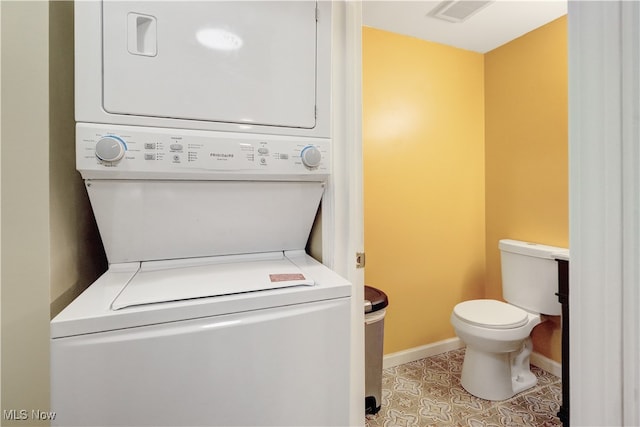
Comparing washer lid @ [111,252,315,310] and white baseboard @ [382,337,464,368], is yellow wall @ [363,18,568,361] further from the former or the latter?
washer lid @ [111,252,315,310]

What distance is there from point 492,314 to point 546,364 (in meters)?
0.80

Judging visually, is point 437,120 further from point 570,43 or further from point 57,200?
point 57,200

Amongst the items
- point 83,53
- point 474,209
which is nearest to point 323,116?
point 83,53

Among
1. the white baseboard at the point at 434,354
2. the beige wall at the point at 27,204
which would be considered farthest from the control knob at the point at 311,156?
the white baseboard at the point at 434,354

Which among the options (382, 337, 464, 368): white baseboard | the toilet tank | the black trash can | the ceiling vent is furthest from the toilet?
the ceiling vent

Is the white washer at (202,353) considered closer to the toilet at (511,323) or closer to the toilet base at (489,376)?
the toilet at (511,323)

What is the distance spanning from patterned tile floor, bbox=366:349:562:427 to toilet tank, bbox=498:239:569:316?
0.55 m

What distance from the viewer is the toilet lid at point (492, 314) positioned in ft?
6.31

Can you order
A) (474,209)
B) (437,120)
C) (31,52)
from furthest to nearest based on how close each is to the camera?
(474,209)
(437,120)
(31,52)

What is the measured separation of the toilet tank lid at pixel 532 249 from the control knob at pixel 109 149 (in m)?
2.26

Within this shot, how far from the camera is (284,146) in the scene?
1157 millimetres

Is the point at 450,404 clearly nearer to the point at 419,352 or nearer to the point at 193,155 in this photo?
the point at 419,352

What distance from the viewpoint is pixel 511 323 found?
192 centimetres

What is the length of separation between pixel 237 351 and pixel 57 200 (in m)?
0.69
